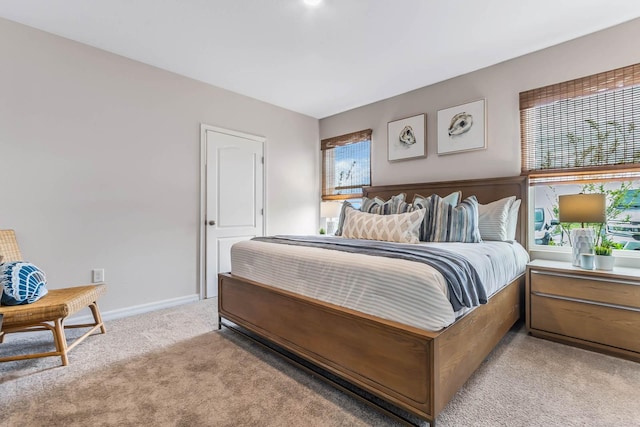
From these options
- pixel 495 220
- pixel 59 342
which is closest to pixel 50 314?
pixel 59 342

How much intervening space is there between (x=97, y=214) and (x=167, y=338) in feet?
4.37

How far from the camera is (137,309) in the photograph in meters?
2.95

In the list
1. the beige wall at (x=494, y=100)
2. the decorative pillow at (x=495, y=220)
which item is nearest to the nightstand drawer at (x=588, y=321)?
the decorative pillow at (x=495, y=220)

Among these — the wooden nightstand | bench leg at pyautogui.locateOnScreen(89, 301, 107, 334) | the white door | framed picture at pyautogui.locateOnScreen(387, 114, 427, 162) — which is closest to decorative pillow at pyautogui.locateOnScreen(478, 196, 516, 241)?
the wooden nightstand

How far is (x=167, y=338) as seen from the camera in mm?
2377

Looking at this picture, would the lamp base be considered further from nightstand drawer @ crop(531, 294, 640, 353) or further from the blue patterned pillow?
the blue patterned pillow

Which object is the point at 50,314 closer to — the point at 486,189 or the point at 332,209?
the point at 332,209

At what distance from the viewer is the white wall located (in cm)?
242

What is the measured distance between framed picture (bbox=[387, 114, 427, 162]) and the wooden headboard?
0.39m

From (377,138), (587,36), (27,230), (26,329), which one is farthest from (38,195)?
(587,36)

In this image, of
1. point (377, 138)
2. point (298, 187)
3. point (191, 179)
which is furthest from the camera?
point (298, 187)

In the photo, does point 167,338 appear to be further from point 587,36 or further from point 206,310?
point 587,36

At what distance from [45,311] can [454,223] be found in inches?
116

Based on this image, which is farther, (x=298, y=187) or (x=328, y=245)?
(x=298, y=187)
